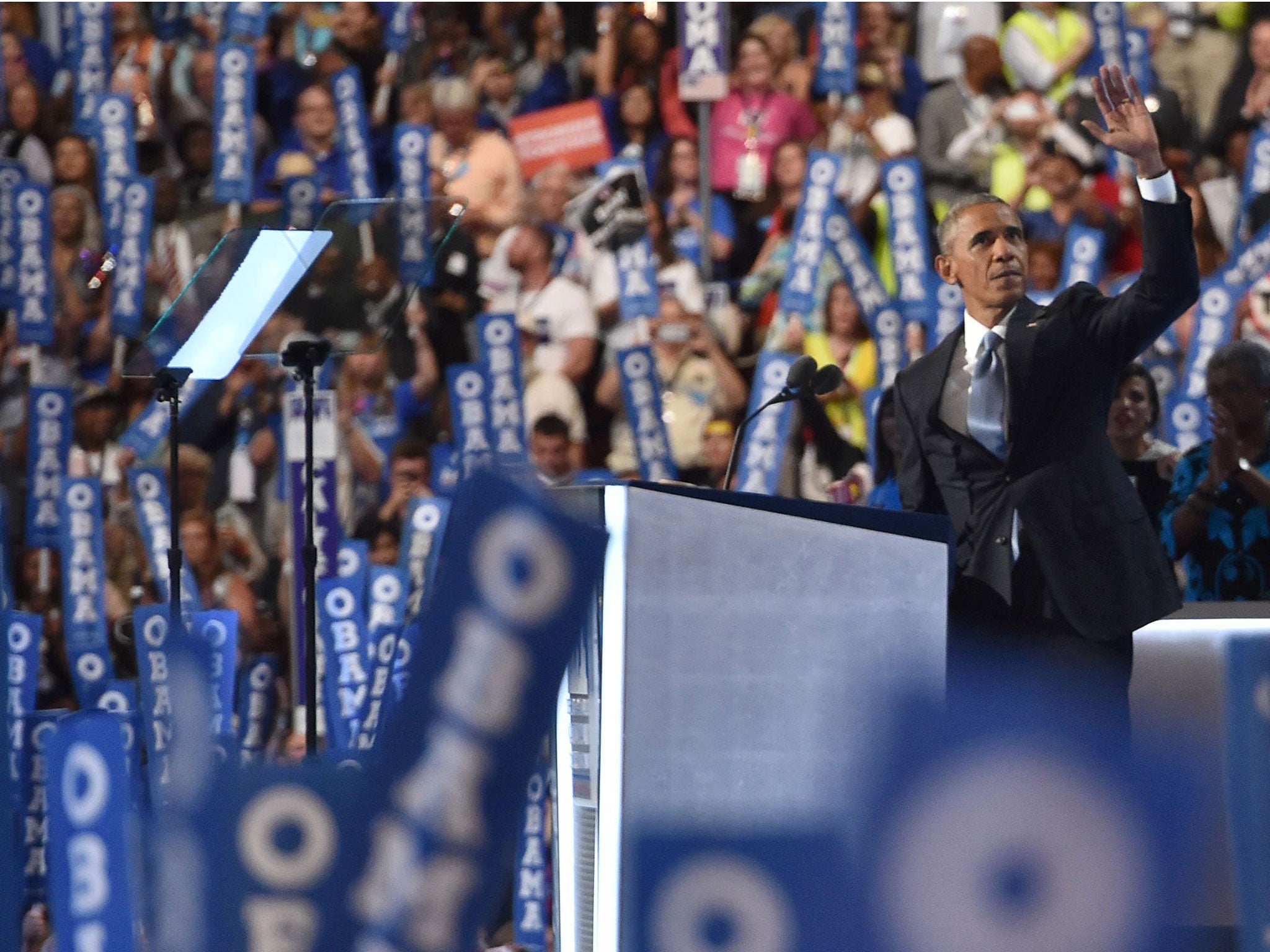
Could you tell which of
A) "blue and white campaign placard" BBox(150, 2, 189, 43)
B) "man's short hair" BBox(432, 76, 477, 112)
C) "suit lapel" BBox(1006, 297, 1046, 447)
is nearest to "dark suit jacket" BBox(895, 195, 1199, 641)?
"suit lapel" BBox(1006, 297, 1046, 447)

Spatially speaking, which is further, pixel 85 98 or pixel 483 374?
pixel 85 98

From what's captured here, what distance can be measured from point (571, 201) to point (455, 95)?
1.59 ft

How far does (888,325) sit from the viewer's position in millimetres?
4922

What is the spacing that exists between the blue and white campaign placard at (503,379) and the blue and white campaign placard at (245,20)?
4.04 ft

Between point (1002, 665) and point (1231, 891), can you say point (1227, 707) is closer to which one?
point (1231, 891)

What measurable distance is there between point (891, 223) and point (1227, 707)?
3579 millimetres

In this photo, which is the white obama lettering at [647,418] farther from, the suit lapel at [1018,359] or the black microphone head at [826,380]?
the suit lapel at [1018,359]

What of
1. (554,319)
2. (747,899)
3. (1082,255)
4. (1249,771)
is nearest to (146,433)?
(554,319)

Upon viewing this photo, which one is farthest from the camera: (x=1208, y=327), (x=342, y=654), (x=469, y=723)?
(x=1208, y=327)

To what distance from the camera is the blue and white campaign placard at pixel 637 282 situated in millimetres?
5004

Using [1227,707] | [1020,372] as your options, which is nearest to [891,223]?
[1020,372]

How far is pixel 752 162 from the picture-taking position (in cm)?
511

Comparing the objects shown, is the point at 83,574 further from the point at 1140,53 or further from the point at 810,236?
the point at 1140,53

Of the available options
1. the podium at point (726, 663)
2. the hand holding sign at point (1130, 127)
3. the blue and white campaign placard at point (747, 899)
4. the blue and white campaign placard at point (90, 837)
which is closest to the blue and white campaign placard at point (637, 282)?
the hand holding sign at point (1130, 127)
